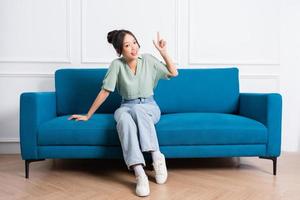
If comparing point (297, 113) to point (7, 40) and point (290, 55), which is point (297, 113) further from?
point (7, 40)

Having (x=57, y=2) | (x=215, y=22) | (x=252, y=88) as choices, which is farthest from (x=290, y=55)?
(x=57, y=2)

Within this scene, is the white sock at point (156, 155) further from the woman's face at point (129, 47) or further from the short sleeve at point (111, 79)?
the woman's face at point (129, 47)

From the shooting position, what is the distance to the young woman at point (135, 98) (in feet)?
6.01

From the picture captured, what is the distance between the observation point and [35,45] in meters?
2.86

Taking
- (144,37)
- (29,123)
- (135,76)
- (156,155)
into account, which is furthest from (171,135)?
(144,37)

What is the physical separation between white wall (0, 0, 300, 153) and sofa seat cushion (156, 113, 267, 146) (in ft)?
3.17

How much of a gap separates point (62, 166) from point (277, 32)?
226 cm

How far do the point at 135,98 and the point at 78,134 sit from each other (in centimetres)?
45

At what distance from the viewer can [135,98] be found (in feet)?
6.93

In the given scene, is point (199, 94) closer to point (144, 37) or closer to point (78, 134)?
point (144, 37)

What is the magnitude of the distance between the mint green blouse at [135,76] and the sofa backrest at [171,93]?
Answer: 40 centimetres

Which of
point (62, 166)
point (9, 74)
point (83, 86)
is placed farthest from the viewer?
point (9, 74)

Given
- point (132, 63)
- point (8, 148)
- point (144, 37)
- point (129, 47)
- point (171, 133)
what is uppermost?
point (144, 37)

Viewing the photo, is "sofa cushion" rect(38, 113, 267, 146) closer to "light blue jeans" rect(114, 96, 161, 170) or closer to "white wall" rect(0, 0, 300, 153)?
"light blue jeans" rect(114, 96, 161, 170)
